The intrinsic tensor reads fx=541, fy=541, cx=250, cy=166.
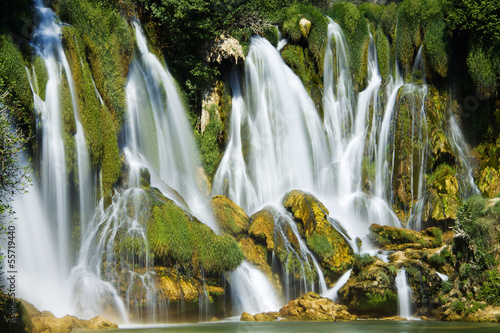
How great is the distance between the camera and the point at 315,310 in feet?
51.7

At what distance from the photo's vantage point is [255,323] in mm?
15008

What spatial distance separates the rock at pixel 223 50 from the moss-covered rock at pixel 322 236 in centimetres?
756

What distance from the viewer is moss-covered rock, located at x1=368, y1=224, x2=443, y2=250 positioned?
20.0 m

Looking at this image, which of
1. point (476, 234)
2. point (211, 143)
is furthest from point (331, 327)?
point (211, 143)

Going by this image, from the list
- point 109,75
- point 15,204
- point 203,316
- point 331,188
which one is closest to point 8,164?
point 15,204

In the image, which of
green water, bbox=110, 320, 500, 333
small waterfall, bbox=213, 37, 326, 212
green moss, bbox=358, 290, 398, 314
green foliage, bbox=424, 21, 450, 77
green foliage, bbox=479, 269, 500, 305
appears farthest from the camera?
green foliage, bbox=424, 21, 450, 77

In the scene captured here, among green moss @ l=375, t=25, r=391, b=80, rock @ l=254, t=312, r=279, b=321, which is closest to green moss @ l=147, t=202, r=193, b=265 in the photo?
rock @ l=254, t=312, r=279, b=321

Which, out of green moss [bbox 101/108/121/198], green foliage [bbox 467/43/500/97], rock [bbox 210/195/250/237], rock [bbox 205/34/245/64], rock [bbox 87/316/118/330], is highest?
rock [bbox 205/34/245/64]

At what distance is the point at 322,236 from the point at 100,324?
866 centimetres

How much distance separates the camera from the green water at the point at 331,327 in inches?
508

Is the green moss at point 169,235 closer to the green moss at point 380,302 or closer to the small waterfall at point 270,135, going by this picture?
the green moss at point 380,302

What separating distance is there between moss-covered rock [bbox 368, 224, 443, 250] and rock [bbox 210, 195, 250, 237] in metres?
5.05

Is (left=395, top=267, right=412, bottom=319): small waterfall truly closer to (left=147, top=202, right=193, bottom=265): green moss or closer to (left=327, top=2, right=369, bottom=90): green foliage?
(left=147, top=202, right=193, bottom=265): green moss

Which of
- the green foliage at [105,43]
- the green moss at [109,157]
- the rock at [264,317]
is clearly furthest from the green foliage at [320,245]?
the green foliage at [105,43]
